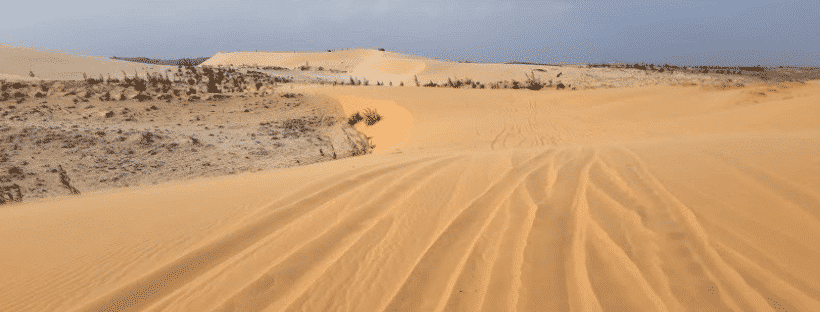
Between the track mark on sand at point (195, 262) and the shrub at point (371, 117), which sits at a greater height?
the shrub at point (371, 117)

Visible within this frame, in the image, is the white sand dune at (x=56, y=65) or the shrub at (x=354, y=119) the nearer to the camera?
the shrub at (x=354, y=119)

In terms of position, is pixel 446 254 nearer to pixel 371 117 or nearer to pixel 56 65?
pixel 371 117

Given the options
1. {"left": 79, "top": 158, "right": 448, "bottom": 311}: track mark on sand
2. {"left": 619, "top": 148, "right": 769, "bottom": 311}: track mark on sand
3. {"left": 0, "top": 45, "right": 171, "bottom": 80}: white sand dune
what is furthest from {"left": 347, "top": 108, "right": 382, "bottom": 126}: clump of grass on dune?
{"left": 0, "top": 45, "right": 171, "bottom": 80}: white sand dune

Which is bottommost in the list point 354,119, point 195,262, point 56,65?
point 195,262

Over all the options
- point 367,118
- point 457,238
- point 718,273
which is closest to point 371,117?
point 367,118

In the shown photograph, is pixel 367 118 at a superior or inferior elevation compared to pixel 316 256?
superior

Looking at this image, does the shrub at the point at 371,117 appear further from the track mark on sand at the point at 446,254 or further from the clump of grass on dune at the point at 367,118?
the track mark on sand at the point at 446,254

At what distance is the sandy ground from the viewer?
1.95 metres

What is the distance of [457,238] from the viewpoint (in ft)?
8.40

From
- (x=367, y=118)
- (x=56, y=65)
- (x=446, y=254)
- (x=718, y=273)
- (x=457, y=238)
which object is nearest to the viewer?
(x=718, y=273)

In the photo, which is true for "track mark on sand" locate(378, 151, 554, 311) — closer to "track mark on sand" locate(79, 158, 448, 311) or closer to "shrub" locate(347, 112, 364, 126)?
"track mark on sand" locate(79, 158, 448, 311)

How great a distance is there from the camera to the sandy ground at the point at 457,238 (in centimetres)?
195

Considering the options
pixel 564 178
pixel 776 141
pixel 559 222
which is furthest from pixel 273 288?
pixel 776 141

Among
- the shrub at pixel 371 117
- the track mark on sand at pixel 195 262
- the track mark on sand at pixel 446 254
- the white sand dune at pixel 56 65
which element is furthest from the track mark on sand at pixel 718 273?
the white sand dune at pixel 56 65
